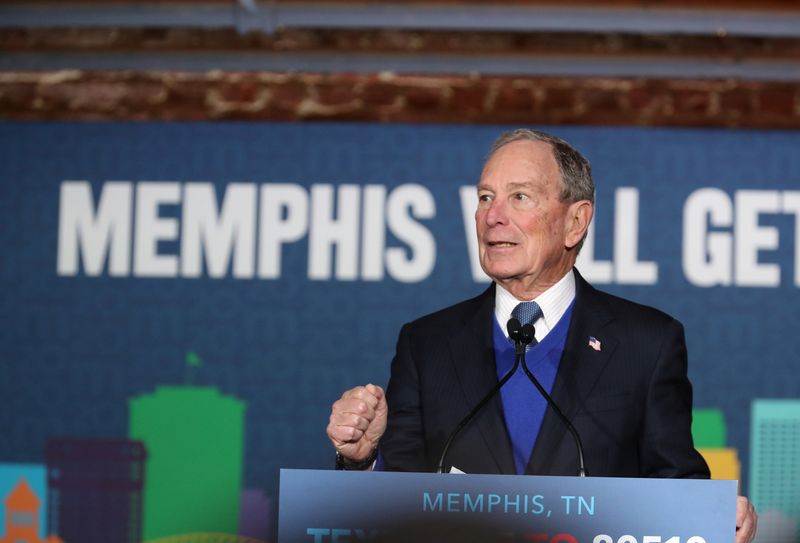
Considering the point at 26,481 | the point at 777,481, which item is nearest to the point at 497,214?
the point at 777,481

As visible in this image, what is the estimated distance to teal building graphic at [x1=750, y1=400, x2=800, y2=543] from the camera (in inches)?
130

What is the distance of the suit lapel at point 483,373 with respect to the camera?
1572 mm

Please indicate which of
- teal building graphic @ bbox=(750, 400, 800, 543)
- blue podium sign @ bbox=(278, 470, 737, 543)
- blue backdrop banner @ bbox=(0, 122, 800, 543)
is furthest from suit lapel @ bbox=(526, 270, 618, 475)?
teal building graphic @ bbox=(750, 400, 800, 543)

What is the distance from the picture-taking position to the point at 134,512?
11.4 ft

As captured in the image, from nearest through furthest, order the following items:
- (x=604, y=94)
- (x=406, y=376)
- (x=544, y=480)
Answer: (x=544, y=480), (x=406, y=376), (x=604, y=94)

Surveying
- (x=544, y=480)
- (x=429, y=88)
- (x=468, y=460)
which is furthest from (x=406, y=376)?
(x=429, y=88)

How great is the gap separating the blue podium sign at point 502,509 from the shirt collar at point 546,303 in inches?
21.1

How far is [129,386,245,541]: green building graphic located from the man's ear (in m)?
2.01

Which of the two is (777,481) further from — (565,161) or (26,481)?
(26,481)

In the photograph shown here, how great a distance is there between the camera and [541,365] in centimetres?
164

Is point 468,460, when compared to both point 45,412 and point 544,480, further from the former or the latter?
point 45,412

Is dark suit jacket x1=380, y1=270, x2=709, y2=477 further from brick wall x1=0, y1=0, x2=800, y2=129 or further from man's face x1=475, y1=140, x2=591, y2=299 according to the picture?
brick wall x1=0, y1=0, x2=800, y2=129

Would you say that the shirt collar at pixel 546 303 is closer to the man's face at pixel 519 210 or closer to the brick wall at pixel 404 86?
the man's face at pixel 519 210

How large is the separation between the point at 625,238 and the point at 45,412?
2.06m
